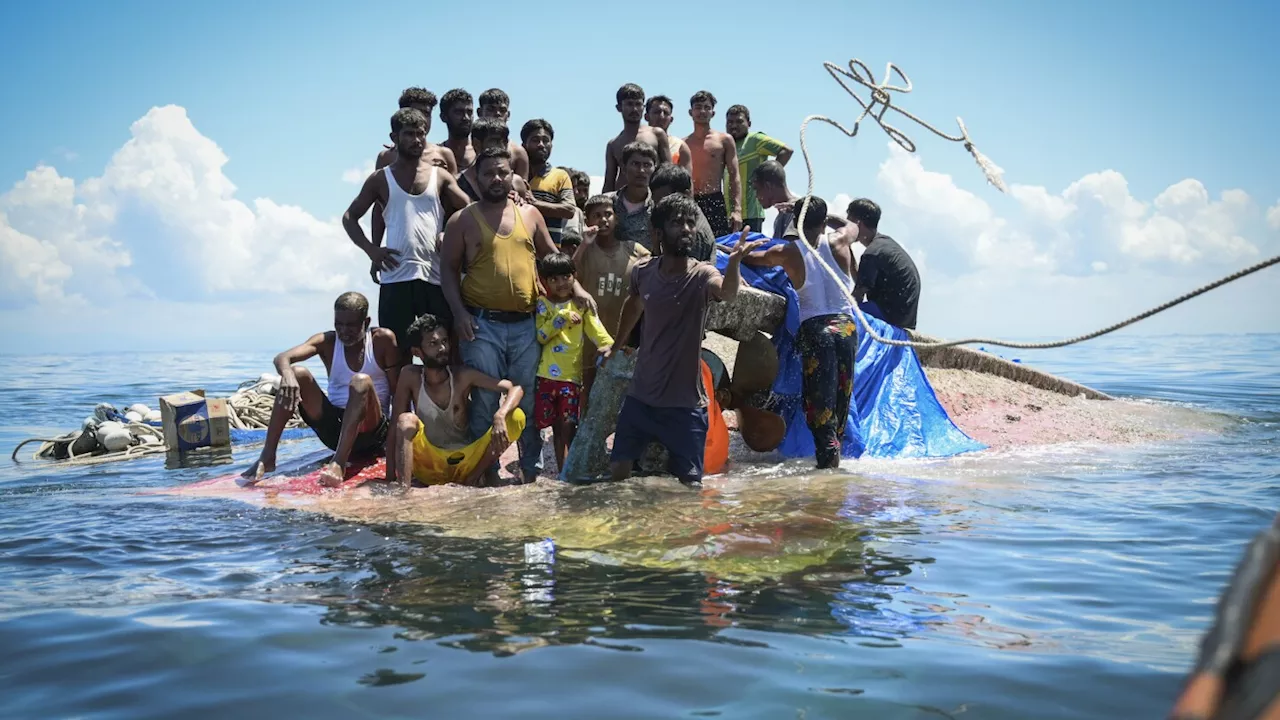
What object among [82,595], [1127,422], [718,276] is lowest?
[82,595]

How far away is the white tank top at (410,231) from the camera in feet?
22.2

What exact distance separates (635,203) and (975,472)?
3141mm

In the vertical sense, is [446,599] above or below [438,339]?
below

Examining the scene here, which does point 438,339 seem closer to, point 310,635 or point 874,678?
point 310,635

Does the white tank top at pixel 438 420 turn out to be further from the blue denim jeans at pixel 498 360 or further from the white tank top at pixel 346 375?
the white tank top at pixel 346 375

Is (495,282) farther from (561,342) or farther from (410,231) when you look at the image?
(410,231)

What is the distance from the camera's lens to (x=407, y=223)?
6738mm

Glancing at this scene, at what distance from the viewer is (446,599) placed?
4156 millimetres

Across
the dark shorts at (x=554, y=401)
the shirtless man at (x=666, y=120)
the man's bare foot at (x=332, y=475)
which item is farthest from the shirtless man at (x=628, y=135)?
the man's bare foot at (x=332, y=475)

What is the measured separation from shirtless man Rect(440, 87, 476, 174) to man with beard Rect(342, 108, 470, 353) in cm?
63

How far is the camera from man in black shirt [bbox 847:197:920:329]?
8.12m

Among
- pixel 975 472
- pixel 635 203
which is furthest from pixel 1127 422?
pixel 635 203

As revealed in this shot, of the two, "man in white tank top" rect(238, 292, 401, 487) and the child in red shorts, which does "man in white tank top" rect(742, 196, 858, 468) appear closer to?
the child in red shorts

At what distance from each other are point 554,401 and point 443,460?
84 centimetres
